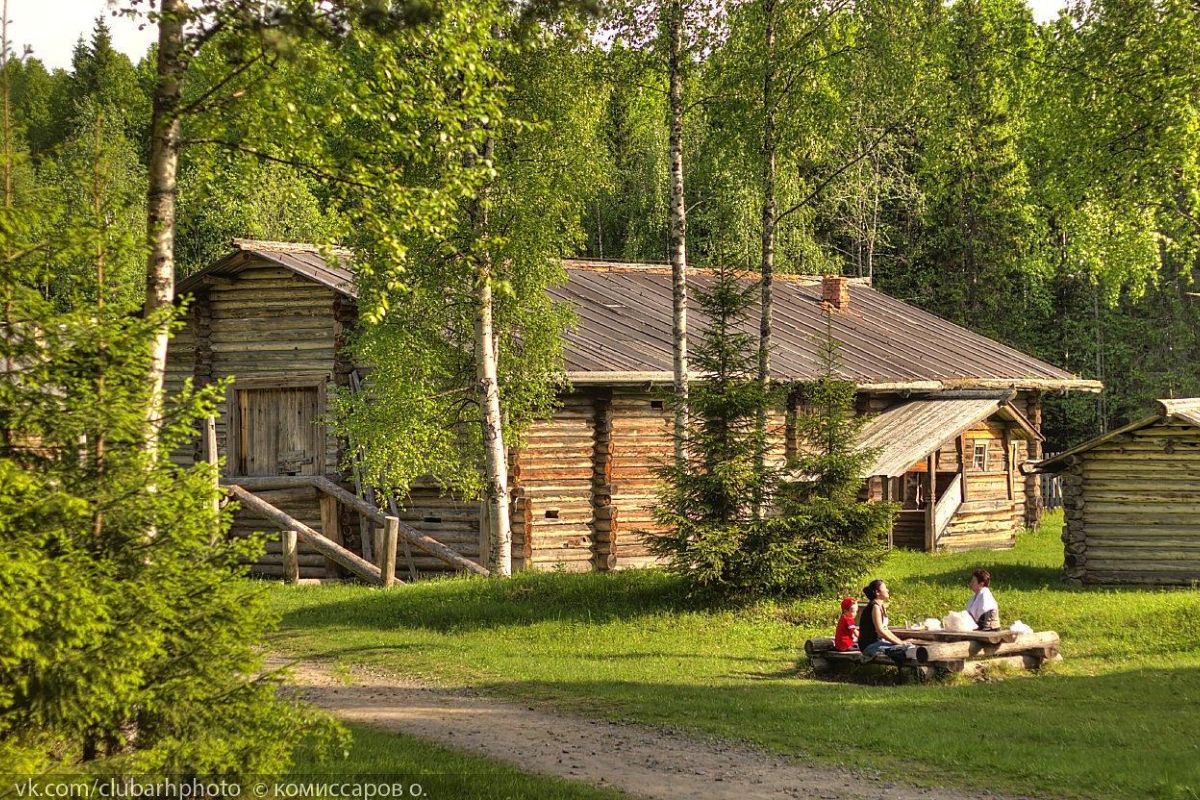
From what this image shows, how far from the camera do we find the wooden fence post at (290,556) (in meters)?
23.4

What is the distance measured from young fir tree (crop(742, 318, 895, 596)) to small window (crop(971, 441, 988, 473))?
498 inches

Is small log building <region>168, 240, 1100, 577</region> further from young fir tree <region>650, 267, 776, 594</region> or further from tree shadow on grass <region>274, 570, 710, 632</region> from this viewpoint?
young fir tree <region>650, 267, 776, 594</region>

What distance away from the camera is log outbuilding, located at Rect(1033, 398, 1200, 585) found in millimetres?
22453

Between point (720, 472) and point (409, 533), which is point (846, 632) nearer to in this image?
point (720, 472)

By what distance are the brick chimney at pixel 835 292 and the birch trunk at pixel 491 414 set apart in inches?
615

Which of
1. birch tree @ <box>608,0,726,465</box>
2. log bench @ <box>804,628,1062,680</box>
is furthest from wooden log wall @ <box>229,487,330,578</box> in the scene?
log bench @ <box>804,628,1062,680</box>

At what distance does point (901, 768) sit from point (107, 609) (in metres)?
6.56

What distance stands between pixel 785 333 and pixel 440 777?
72.9ft

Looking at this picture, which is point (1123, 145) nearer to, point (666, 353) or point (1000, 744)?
point (666, 353)

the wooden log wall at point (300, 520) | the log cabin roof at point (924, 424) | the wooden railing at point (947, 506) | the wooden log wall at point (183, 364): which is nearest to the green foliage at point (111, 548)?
the wooden log wall at point (300, 520)

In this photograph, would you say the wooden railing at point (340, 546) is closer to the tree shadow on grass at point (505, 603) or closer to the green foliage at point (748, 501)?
the tree shadow on grass at point (505, 603)

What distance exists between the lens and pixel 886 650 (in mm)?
14984

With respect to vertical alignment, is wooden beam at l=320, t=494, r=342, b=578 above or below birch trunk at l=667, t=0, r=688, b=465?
below

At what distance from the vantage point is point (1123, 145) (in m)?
20.3
